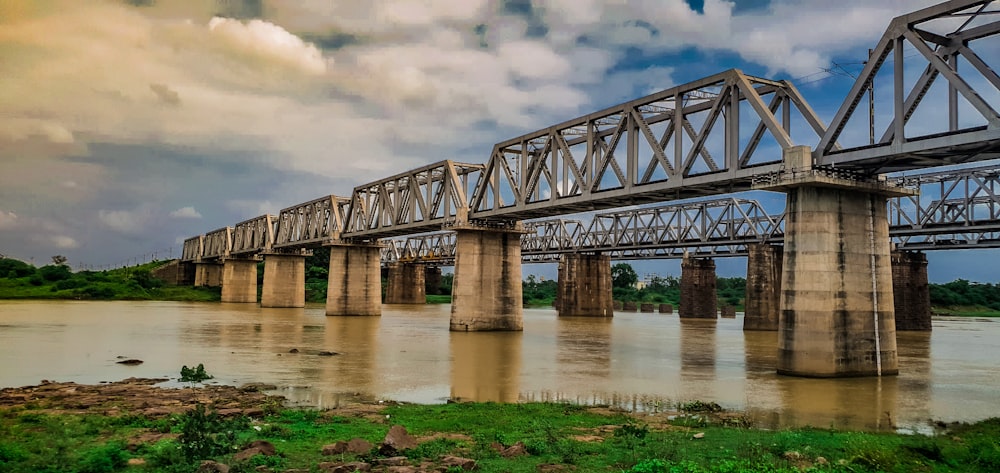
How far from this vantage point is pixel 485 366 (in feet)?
104

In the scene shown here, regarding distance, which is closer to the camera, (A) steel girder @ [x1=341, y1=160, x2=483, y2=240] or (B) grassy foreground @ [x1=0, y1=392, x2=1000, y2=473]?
(B) grassy foreground @ [x1=0, y1=392, x2=1000, y2=473]

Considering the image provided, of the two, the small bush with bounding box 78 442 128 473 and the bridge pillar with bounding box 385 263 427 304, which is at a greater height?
the bridge pillar with bounding box 385 263 427 304

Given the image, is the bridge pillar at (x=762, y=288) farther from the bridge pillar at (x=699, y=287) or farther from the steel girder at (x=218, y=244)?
the steel girder at (x=218, y=244)

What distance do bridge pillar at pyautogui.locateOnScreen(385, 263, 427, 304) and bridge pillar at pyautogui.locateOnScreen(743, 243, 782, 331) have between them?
9206 cm

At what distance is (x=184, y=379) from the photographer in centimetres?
2473

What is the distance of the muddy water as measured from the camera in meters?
21.8

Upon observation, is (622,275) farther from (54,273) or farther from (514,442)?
(514,442)

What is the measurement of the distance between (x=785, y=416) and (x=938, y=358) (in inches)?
1153

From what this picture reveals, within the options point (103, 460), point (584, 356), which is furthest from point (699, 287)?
point (103, 460)

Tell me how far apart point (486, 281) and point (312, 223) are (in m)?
47.7

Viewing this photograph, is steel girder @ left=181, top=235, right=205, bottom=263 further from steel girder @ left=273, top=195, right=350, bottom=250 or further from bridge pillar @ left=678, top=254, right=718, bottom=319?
bridge pillar @ left=678, top=254, right=718, bottom=319

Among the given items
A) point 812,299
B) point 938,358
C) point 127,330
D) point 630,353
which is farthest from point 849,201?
point 127,330

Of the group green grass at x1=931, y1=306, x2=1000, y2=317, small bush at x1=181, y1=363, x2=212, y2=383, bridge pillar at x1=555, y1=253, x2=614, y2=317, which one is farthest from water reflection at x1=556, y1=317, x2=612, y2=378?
green grass at x1=931, y1=306, x2=1000, y2=317

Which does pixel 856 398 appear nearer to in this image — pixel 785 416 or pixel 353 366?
pixel 785 416
